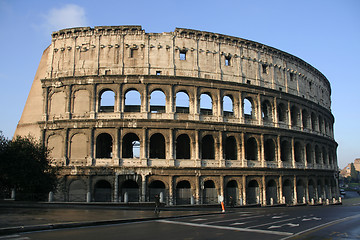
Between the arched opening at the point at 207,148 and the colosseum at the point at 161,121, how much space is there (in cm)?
11

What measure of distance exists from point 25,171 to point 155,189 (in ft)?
36.9

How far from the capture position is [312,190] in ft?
124

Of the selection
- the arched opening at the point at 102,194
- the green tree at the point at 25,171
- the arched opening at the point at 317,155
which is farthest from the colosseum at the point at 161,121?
the arched opening at the point at 317,155

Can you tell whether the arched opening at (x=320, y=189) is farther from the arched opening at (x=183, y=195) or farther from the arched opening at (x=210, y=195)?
the arched opening at (x=183, y=195)

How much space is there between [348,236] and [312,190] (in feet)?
94.5

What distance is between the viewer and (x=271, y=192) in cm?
3325

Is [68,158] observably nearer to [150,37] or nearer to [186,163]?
[186,163]

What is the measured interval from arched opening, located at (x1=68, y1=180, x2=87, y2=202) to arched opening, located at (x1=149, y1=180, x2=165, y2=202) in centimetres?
606

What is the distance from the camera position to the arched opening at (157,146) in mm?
31172

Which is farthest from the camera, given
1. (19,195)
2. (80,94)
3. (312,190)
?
(312,190)

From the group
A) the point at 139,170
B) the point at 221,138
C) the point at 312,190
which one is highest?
the point at 221,138

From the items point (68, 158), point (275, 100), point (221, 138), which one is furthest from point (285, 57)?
point (68, 158)

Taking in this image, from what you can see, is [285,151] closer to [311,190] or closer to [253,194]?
[311,190]

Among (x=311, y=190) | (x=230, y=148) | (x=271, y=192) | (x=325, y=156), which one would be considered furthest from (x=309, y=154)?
(x=230, y=148)
